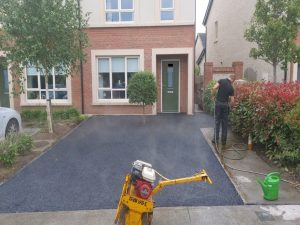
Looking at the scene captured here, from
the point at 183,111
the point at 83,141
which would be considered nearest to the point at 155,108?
the point at 183,111

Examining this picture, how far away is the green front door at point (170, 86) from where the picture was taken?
1398 centimetres

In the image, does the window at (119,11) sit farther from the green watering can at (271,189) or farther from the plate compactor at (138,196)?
the plate compactor at (138,196)

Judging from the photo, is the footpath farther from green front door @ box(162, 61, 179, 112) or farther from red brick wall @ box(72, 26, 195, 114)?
green front door @ box(162, 61, 179, 112)

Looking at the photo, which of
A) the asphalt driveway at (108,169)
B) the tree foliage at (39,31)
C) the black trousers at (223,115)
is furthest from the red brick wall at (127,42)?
the black trousers at (223,115)

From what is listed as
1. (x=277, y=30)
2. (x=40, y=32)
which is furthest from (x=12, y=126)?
(x=277, y=30)

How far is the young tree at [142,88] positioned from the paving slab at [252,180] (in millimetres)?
4236

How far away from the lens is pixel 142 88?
11461mm

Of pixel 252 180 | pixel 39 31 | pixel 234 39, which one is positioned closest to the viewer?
pixel 252 180

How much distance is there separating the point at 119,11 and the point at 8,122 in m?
7.03

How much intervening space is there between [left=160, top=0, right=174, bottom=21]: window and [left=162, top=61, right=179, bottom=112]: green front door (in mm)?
1985

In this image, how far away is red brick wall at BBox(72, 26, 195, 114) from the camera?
12.9 metres

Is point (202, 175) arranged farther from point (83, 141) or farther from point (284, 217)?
point (83, 141)

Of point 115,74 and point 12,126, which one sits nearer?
point 12,126

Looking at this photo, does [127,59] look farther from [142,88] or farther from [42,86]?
[42,86]
